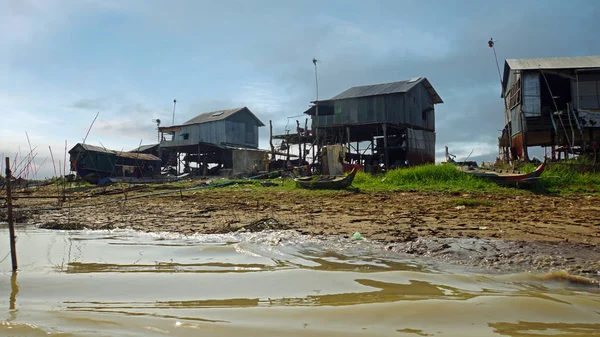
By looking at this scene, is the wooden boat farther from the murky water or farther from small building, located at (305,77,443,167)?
small building, located at (305,77,443,167)

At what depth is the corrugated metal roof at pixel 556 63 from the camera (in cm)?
1839

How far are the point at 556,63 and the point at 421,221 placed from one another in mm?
17588

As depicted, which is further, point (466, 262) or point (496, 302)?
point (466, 262)

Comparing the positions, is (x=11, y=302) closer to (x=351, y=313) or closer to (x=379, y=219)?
(x=351, y=313)

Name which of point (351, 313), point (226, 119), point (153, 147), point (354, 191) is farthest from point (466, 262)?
point (153, 147)

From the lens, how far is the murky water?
2.28 m

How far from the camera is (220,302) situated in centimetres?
286

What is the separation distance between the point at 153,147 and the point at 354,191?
30.2 meters

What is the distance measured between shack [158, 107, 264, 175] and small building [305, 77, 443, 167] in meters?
8.39

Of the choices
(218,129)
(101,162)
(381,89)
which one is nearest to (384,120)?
(381,89)

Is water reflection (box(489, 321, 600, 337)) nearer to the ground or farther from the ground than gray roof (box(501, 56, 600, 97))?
nearer to the ground

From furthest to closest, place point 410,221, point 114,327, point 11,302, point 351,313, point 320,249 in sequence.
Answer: point 410,221 < point 320,249 < point 11,302 < point 351,313 < point 114,327

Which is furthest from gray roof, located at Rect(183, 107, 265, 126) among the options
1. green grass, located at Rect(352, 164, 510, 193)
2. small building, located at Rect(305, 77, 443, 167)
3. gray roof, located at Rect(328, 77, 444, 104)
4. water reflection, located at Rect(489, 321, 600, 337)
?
water reflection, located at Rect(489, 321, 600, 337)

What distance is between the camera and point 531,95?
60.4 ft
